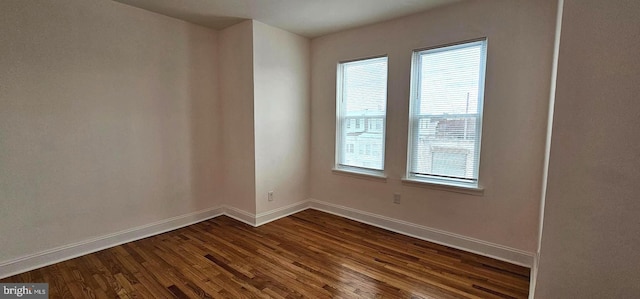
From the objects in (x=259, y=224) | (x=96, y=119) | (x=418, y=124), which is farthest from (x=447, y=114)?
(x=96, y=119)

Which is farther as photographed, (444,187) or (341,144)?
(341,144)

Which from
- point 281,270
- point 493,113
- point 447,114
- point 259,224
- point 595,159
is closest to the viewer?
point 595,159

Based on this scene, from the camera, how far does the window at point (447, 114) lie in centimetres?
278

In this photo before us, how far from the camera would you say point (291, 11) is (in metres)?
3.00

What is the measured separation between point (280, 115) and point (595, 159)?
303 cm

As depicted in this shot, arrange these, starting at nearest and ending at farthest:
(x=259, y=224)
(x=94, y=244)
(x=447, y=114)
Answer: (x=94, y=244) → (x=447, y=114) → (x=259, y=224)

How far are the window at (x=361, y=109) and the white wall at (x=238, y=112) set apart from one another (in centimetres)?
120

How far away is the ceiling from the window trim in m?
0.44

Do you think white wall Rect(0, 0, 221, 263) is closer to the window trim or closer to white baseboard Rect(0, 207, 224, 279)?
white baseboard Rect(0, 207, 224, 279)

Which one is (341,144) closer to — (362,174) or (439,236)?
(362,174)

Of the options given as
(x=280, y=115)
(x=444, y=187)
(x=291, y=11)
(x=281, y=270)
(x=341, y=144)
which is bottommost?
(x=281, y=270)

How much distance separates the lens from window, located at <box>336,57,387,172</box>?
3471mm

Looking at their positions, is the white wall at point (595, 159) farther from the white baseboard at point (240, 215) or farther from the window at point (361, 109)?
the white baseboard at point (240, 215)

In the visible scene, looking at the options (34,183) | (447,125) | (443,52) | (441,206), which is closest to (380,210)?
(441,206)
